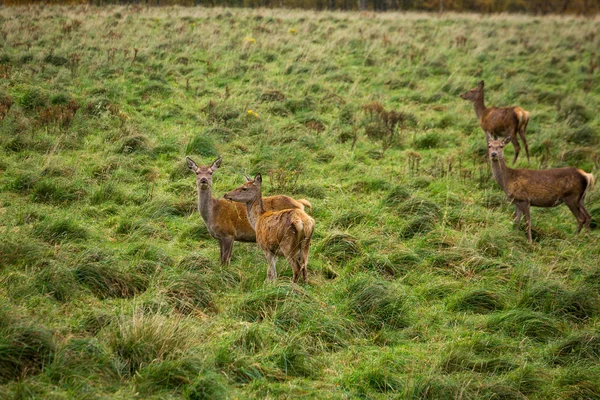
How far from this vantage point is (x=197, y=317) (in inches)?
220

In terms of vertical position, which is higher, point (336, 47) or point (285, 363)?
point (336, 47)

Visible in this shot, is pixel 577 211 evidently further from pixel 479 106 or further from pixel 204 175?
pixel 204 175

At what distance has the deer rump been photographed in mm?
6320

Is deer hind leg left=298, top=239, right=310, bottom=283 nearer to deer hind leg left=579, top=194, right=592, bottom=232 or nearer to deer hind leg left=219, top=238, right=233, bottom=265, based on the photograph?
deer hind leg left=219, top=238, right=233, bottom=265

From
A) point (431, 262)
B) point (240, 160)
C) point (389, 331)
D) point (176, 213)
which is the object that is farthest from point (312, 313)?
point (240, 160)

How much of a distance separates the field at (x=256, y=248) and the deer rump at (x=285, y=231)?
1.36 ft

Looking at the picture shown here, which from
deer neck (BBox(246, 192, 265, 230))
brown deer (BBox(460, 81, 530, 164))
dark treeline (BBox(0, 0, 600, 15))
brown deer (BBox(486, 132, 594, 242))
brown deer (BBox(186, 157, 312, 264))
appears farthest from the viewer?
dark treeline (BBox(0, 0, 600, 15))

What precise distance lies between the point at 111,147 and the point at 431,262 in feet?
18.3

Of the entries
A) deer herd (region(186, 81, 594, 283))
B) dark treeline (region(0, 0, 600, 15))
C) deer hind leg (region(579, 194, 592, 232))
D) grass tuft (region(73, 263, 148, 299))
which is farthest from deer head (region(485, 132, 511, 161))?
dark treeline (region(0, 0, 600, 15))

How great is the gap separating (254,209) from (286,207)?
15.2 inches

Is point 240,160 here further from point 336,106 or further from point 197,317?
point 197,317

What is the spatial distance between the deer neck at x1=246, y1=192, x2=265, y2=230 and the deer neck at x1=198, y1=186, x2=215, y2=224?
20.8 inches

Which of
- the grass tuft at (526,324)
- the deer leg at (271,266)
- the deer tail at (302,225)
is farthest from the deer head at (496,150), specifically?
the deer leg at (271,266)

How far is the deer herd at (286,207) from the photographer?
647 cm
